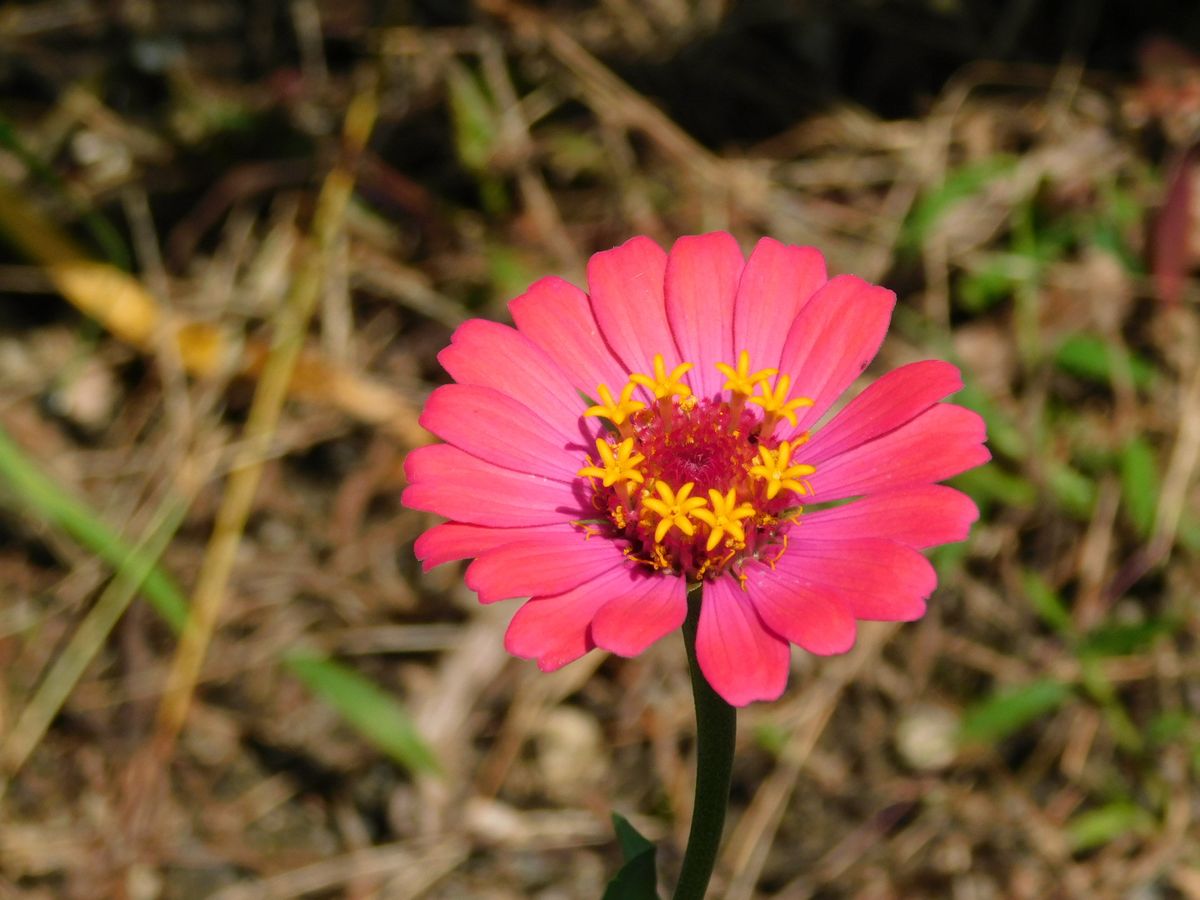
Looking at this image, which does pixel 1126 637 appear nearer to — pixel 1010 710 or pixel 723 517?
pixel 1010 710

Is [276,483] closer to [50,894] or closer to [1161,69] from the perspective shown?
[50,894]

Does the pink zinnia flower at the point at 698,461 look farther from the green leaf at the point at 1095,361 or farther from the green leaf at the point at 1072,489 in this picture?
the green leaf at the point at 1095,361

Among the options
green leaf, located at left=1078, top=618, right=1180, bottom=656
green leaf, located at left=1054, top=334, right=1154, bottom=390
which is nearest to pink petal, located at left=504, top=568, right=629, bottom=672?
green leaf, located at left=1078, top=618, right=1180, bottom=656

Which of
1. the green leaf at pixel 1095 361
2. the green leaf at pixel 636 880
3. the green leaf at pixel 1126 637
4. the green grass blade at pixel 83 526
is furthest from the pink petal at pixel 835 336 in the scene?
the green grass blade at pixel 83 526

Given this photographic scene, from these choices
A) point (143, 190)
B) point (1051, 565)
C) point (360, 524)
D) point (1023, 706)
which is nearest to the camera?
point (1023, 706)

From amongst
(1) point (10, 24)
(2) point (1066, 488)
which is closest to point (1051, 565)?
(2) point (1066, 488)
